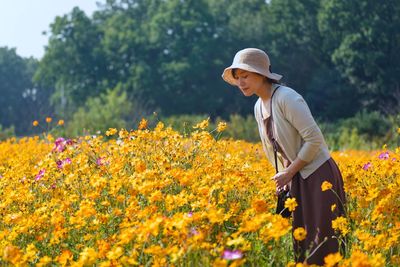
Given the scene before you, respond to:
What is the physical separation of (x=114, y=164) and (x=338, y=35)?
33.1 meters

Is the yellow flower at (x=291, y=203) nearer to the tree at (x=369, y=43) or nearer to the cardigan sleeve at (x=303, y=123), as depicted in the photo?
the cardigan sleeve at (x=303, y=123)

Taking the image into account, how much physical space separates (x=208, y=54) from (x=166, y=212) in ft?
116

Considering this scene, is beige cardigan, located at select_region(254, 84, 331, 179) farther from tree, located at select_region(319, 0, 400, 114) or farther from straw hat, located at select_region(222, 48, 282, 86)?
tree, located at select_region(319, 0, 400, 114)

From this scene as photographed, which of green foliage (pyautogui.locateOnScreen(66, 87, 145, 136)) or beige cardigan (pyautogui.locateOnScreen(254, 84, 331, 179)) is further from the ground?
beige cardigan (pyautogui.locateOnScreen(254, 84, 331, 179))

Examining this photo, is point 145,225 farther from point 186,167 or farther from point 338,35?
point 338,35

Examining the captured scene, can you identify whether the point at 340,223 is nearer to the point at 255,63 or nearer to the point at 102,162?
the point at 255,63

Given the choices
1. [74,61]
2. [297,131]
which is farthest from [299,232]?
[74,61]

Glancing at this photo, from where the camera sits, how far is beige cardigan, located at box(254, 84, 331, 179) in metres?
3.49

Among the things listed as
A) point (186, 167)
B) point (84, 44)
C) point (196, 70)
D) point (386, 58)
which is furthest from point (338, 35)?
point (186, 167)

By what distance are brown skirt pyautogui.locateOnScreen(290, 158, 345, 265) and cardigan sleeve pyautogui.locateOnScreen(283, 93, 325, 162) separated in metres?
0.16

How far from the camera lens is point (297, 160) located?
3549 mm

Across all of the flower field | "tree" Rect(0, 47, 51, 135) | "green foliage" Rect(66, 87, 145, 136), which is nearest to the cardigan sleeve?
the flower field

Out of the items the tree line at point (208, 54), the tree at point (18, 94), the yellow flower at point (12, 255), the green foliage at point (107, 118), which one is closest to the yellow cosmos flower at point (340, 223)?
the yellow flower at point (12, 255)

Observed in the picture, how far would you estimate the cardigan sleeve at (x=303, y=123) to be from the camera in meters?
3.48
